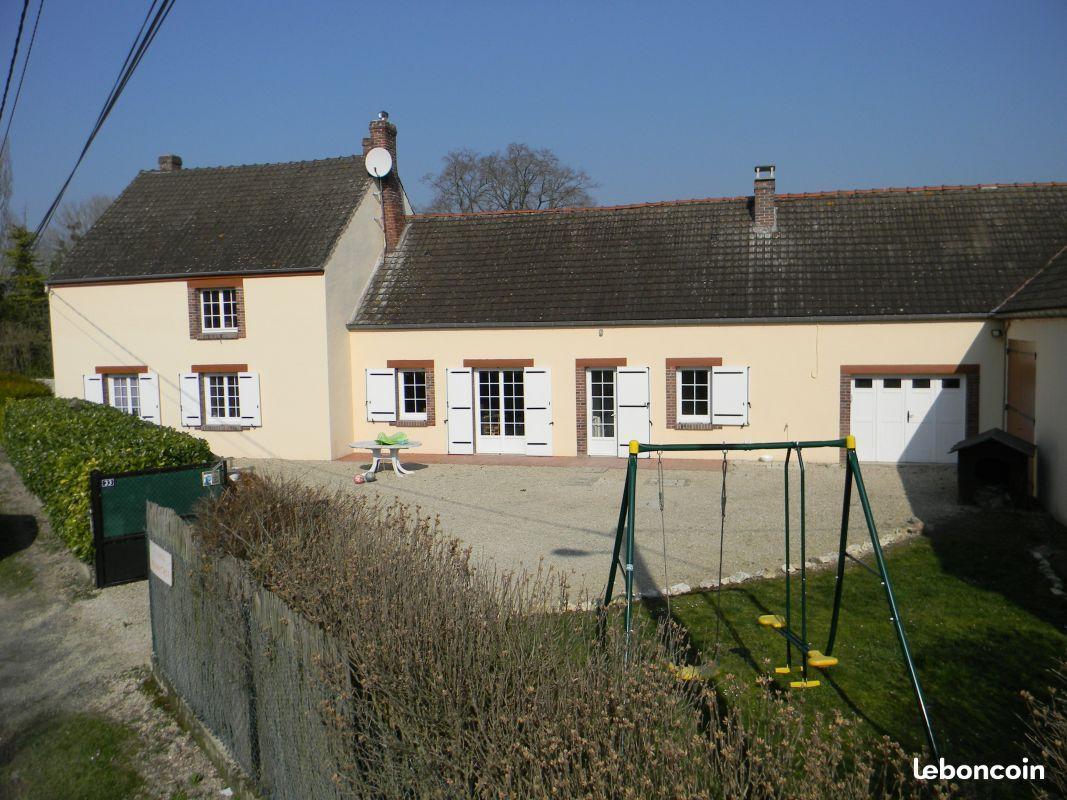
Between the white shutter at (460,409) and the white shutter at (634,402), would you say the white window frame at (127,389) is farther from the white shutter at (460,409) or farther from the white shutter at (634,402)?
the white shutter at (634,402)

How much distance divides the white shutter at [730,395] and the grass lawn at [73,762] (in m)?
12.9

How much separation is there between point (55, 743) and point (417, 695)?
3.95 m

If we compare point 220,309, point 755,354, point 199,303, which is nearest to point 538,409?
point 755,354

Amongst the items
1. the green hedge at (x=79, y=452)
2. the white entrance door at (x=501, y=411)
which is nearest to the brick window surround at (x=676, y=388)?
the white entrance door at (x=501, y=411)

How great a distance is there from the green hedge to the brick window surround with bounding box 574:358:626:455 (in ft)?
26.7

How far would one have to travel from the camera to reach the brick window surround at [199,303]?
1880 cm

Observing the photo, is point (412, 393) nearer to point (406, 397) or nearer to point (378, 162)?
point (406, 397)

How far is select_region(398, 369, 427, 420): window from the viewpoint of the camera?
748 inches

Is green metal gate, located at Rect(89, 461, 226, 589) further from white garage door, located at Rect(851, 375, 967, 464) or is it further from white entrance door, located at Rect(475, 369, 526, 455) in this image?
white garage door, located at Rect(851, 375, 967, 464)

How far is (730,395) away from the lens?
17.0 metres

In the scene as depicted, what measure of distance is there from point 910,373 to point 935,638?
1013 cm

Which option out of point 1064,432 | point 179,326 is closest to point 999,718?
point 1064,432

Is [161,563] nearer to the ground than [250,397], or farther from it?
nearer to the ground

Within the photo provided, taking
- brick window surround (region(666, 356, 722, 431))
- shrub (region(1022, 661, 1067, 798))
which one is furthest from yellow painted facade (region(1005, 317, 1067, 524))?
shrub (region(1022, 661, 1067, 798))
